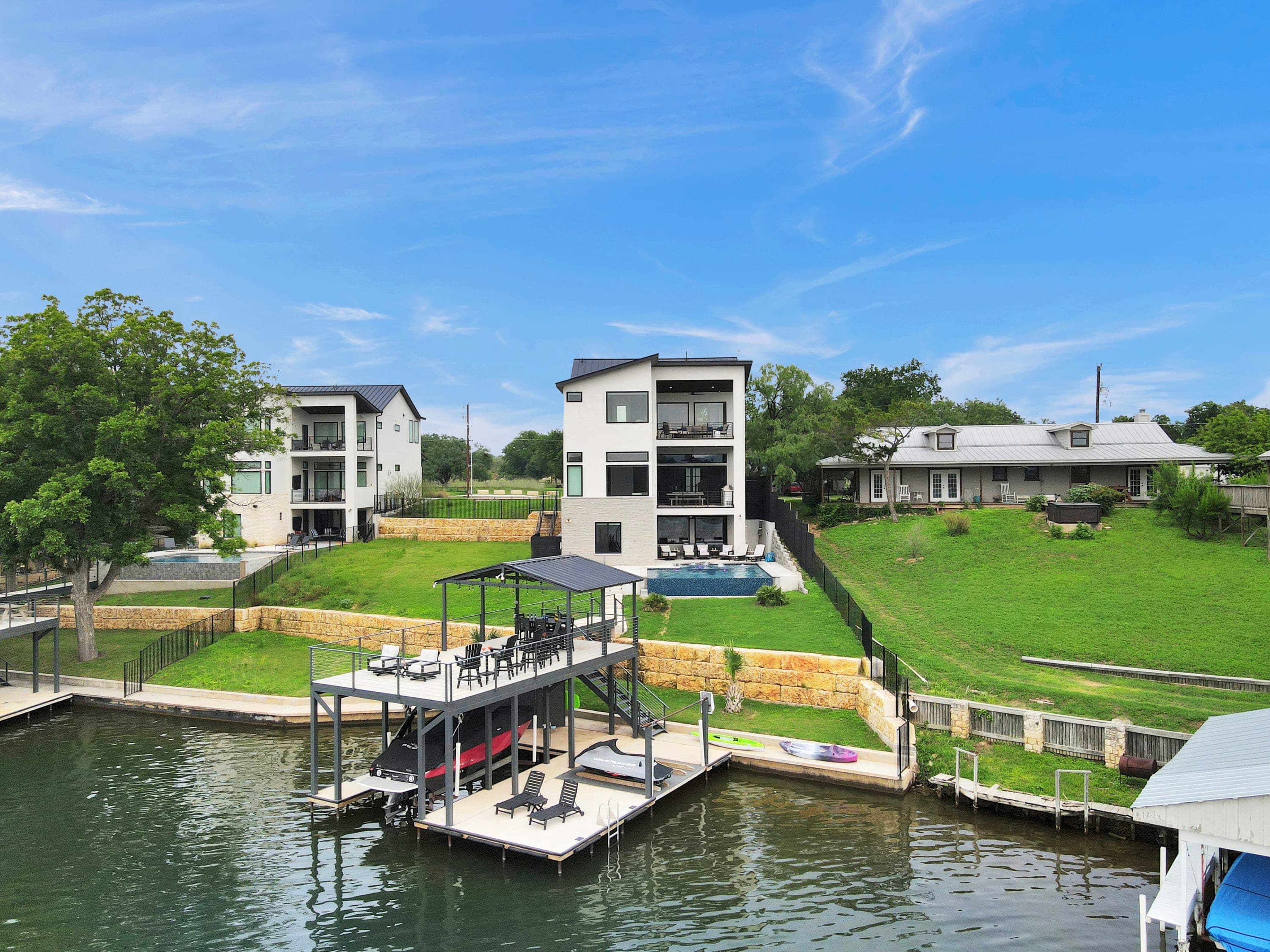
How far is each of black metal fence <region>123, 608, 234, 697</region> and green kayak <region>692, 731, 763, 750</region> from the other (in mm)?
20224

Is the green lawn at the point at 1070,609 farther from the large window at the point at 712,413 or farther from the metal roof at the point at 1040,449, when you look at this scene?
the large window at the point at 712,413

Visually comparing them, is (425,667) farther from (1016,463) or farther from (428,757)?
(1016,463)

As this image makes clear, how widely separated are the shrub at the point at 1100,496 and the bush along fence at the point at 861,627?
1589cm

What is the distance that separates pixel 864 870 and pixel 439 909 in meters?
8.05

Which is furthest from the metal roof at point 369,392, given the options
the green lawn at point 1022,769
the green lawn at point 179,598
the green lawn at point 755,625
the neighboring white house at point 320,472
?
the green lawn at point 1022,769

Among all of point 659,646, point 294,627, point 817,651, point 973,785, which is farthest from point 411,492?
point 973,785

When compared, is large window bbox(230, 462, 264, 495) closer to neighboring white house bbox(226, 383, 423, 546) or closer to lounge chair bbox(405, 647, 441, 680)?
neighboring white house bbox(226, 383, 423, 546)

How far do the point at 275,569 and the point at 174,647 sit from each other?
8100 mm

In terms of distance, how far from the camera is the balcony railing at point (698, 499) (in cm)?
3919

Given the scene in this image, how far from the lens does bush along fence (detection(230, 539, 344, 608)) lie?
3369 centimetres

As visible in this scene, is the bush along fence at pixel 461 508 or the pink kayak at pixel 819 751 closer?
the pink kayak at pixel 819 751

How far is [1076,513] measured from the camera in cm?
3953

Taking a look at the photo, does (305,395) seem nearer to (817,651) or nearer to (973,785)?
(817,651)

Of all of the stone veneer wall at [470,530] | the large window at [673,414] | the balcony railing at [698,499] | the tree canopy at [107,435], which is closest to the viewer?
the tree canopy at [107,435]
